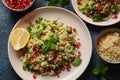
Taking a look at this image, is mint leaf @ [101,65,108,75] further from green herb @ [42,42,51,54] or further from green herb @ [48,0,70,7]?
green herb @ [48,0,70,7]

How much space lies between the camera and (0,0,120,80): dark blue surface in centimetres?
212

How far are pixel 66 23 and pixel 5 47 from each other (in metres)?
0.41

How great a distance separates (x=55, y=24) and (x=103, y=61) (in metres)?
0.37

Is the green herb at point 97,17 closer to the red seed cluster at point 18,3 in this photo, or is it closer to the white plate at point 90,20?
the white plate at point 90,20

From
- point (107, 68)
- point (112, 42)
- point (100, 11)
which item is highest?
point (100, 11)

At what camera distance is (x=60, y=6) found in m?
2.15

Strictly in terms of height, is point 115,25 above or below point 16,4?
below

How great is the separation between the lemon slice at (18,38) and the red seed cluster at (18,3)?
14cm

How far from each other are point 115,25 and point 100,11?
135mm

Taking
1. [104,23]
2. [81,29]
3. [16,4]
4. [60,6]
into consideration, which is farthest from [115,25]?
[16,4]

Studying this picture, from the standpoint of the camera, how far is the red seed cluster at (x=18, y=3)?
2088 mm

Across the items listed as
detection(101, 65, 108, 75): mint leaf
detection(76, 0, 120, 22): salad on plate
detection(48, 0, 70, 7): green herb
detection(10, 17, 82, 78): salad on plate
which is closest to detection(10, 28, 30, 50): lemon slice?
detection(10, 17, 82, 78): salad on plate

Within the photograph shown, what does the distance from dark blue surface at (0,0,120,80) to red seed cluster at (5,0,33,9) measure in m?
0.06

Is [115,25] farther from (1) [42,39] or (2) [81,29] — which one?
(1) [42,39]
